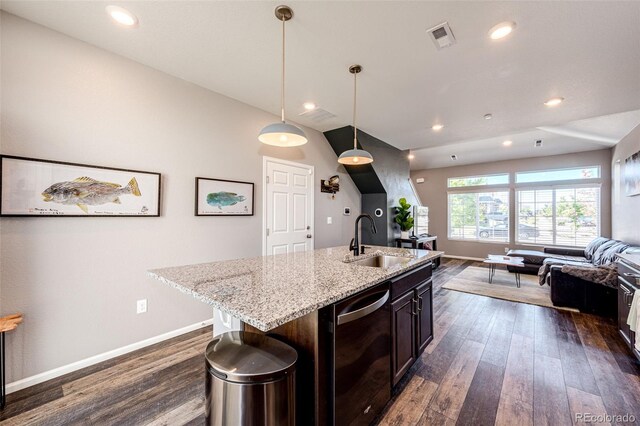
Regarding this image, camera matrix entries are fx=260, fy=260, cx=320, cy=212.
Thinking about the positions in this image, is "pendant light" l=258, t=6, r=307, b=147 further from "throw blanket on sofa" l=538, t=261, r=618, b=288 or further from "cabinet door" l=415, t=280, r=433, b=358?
"throw blanket on sofa" l=538, t=261, r=618, b=288

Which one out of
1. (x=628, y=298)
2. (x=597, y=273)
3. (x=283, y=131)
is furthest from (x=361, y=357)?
(x=597, y=273)

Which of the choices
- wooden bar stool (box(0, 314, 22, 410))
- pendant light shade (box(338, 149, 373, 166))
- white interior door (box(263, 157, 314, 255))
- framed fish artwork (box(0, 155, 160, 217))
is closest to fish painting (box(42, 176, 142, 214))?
framed fish artwork (box(0, 155, 160, 217))

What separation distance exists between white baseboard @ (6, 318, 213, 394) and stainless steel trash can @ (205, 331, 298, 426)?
189cm

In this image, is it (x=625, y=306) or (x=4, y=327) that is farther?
(x=625, y=306)

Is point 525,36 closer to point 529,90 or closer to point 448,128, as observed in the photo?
point 529,90

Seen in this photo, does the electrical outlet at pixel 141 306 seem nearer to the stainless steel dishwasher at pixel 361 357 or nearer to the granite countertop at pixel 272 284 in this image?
the granite countertop at pixel 272 284

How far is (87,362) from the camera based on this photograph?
7.45 feet

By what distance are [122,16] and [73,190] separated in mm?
1448

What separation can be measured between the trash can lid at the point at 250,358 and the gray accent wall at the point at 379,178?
3.76 metres

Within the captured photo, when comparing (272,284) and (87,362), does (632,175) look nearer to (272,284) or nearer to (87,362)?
(272,284)

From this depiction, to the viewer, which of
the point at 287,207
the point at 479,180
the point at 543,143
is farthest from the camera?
the point at 479,180

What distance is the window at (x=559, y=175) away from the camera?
586 centimetres

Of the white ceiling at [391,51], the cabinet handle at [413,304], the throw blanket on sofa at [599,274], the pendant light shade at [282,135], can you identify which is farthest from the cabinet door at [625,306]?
the pendant light shade at [282,135]

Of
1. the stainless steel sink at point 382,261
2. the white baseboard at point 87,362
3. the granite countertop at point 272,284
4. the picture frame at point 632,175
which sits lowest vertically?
the white baseboard at point 87,362
